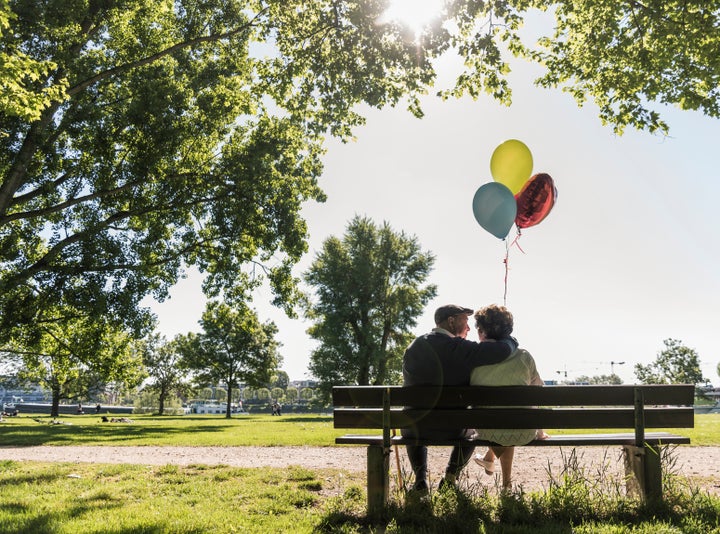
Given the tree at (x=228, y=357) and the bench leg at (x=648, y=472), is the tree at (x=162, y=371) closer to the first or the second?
the tree at (x=228, y=357)

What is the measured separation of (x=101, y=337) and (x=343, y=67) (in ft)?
39.8

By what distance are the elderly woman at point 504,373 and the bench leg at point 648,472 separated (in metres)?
0.79

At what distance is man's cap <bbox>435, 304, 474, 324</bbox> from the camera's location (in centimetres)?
514

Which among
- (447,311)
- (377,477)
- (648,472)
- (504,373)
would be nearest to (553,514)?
(648,472)

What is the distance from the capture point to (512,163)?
22.9ft

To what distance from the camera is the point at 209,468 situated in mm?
7715

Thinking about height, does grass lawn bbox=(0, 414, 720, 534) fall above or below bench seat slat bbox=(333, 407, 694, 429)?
below

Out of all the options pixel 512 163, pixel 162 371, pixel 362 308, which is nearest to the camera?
pixel 512 163

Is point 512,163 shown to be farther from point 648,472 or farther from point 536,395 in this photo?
point 648,472

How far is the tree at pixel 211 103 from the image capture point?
9375 mm

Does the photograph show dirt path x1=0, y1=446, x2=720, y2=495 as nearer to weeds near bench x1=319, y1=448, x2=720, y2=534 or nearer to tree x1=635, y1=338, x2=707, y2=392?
weeds near bench x1=319, y1=448, x2=720, y2=534

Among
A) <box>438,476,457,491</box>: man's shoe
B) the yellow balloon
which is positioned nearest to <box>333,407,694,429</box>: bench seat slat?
<box>438,476,457,491</box>: man's shoe

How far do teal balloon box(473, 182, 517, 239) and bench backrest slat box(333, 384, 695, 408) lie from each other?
108 inches

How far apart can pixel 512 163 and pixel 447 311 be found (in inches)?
112
